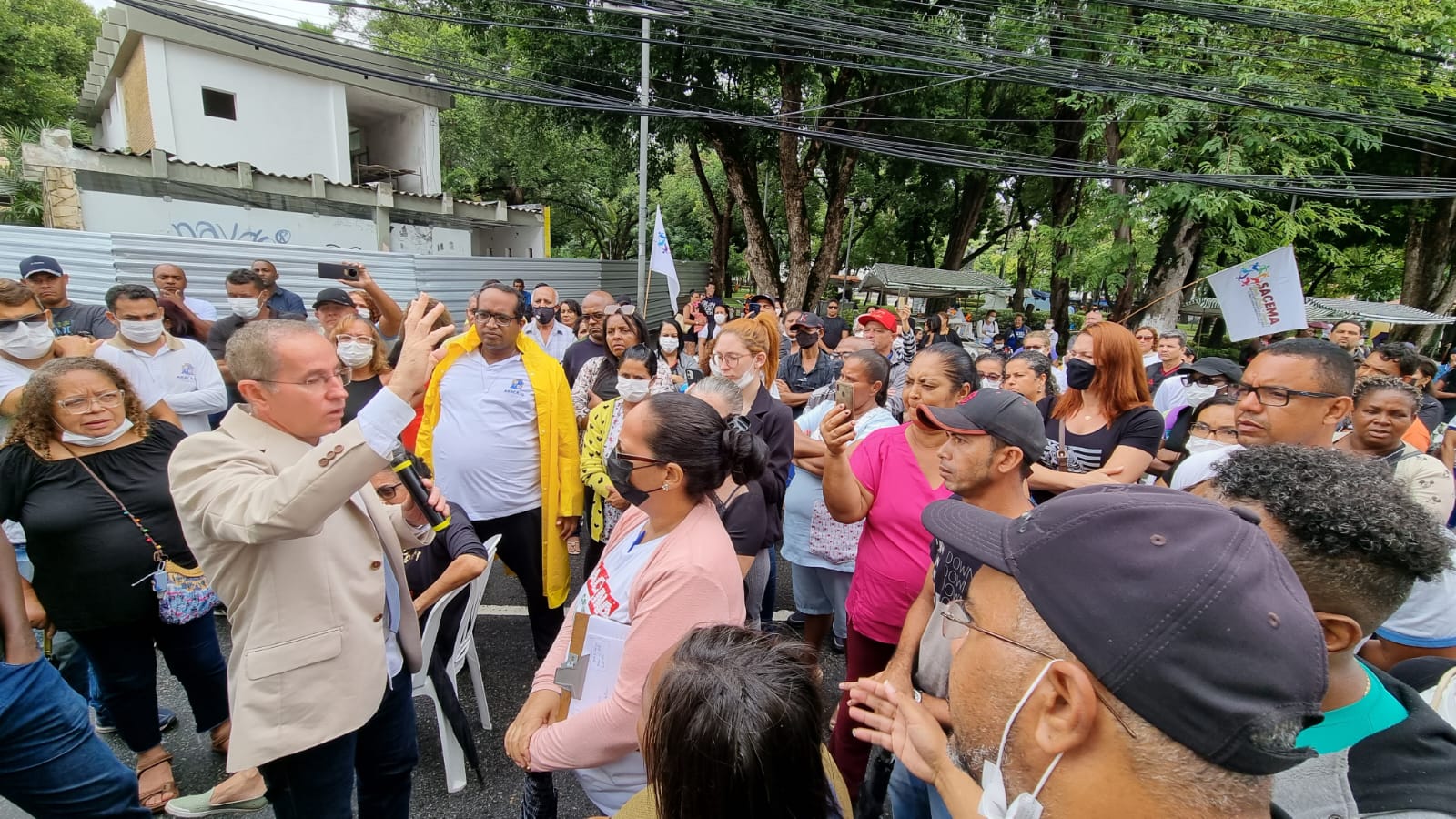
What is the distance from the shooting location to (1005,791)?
949mm

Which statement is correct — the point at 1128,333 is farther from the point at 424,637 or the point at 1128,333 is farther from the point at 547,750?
the point at 424,637

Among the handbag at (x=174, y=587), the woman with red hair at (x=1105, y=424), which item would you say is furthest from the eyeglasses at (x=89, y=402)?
the woman with red hair at (x=1105, y=424)

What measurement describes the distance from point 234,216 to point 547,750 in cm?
1399

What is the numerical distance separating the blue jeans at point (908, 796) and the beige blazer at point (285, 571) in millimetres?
1639

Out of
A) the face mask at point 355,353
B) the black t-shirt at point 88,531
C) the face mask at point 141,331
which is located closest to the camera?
the black t-shirt at point 88,531

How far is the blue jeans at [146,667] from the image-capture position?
8.01 ft

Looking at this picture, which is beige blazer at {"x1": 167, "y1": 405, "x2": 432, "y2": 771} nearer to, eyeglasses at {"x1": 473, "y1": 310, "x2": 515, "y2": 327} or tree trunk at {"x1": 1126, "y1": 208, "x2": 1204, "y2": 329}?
eyeglasses at {"x1": 473, "y1": 310, "x2": 515, "y2": 327}

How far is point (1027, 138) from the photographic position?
1673cm

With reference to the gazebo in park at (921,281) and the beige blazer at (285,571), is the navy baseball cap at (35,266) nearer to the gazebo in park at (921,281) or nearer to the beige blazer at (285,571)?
the beige blazer at (285,571)

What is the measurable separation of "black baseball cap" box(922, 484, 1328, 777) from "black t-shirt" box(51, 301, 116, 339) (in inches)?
263

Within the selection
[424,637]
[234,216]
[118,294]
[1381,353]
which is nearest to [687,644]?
[424,637]

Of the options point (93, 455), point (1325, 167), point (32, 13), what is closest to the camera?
point (93, 455)

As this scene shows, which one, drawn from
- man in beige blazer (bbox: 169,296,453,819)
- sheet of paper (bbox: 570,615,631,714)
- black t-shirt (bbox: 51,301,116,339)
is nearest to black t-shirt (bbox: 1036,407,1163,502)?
sheet of paper (bbox: 570,615,631,714)

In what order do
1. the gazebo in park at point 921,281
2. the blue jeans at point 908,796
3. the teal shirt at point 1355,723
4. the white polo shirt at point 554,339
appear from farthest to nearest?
the gazebo in park at point 921,281, the white polo shirt at point 554,339, the blue jeans at point 908,796, the teal shirt at point 1355,723
